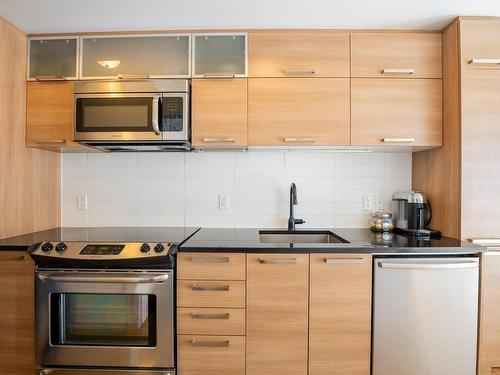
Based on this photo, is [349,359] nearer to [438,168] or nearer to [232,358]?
[232,358]

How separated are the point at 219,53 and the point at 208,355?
1855 millimetres

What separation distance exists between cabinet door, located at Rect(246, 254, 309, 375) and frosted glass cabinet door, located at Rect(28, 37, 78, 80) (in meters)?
1.79

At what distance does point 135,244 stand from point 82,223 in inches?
39.6

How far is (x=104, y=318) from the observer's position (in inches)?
74.8

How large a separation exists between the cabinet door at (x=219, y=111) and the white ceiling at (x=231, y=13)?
387mm

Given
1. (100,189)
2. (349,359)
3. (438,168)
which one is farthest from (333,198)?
(100,189)

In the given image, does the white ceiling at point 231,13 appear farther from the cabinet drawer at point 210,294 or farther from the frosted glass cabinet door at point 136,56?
the cabinet drawer at point 210,294

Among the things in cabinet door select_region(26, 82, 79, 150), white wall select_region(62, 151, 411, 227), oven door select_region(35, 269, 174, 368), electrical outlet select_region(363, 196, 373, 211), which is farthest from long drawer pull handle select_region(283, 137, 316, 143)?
cabinet door select_region(26, 82, 79, 150)

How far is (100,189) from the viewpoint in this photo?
2.62m

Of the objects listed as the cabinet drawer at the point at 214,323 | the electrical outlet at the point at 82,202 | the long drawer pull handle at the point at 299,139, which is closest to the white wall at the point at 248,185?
the electrical outlet at the point at 82,202

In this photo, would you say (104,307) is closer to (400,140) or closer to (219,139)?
(219,139)

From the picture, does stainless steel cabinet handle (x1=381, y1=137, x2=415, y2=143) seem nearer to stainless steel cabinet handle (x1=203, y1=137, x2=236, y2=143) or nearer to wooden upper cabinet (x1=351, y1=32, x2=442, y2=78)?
wooden upper cabinet (x1=351, y1=32, x2=442, y2=78)

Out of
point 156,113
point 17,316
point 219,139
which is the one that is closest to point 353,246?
point 219,139

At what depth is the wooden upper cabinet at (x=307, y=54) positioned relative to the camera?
218 cm
